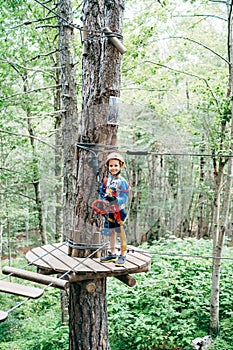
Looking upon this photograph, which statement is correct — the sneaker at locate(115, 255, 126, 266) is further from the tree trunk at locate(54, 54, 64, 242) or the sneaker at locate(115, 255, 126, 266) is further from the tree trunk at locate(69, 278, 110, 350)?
the tree trunk at locate(54, 54, 64, 242)

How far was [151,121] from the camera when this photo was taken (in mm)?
4832

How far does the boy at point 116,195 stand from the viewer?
2.10 meters

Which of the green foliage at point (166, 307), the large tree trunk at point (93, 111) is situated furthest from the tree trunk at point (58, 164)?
the large tree trunk at point (93, 111)

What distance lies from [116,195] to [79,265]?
46cm

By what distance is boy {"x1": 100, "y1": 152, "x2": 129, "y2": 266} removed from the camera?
2096 mm

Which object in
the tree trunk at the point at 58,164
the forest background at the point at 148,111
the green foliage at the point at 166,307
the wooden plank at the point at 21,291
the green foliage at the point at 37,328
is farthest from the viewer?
the tree trunk at the point at 58,164

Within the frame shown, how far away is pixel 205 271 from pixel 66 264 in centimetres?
346

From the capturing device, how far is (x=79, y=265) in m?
2.04

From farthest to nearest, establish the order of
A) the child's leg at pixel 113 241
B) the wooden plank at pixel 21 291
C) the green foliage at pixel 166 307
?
the green foliage at pixel 166 307, the child's leg at pixel 113 241, the wooden plank at pixel 21 291

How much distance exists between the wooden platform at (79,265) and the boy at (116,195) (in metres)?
0.07

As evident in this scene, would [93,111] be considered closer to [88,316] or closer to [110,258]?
[110,258]

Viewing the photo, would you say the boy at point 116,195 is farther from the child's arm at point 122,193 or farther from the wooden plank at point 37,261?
the wooden plank at point 37,261

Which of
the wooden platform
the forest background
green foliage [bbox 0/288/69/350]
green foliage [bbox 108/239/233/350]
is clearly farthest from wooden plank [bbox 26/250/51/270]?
green foliage [bbox 0/288/69/350]

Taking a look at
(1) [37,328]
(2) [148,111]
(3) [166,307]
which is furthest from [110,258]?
(1) [37,328]
